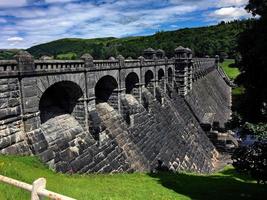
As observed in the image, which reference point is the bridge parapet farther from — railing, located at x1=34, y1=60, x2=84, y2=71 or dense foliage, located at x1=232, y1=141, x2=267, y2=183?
dense foliage, located at x1=232, y1=141, x2=267, y2=183

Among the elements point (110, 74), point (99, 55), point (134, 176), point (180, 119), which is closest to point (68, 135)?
point (134, 176)

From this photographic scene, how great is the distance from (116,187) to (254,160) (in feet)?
27.7

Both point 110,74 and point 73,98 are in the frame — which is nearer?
point 73,98

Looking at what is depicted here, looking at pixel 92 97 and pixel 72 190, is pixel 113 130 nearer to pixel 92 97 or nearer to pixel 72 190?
pixel 92 97

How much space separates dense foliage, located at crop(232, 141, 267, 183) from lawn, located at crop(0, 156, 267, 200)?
2828mm

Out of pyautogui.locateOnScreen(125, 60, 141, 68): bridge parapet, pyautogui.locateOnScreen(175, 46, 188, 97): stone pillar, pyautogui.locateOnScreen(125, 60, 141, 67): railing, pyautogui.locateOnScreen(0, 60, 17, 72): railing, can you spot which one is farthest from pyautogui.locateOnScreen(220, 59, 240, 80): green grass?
pyautogui.locateOnScreen(0, 60, 17, 72): railing

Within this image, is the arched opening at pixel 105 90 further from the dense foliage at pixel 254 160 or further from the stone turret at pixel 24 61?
the dense foliage at pixel 254 160

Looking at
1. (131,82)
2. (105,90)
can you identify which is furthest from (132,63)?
(105,90)

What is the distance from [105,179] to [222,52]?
140394mm

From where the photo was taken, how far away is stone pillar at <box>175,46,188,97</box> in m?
51.2

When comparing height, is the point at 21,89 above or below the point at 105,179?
above

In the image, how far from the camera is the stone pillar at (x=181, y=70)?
51250 mm

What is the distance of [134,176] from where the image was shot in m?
22.7

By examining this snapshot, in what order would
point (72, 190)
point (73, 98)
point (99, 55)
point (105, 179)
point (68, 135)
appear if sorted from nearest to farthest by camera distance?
point (72, 190), point (105, 179), point (68, 135), point (73, 98), point (99, 55)
